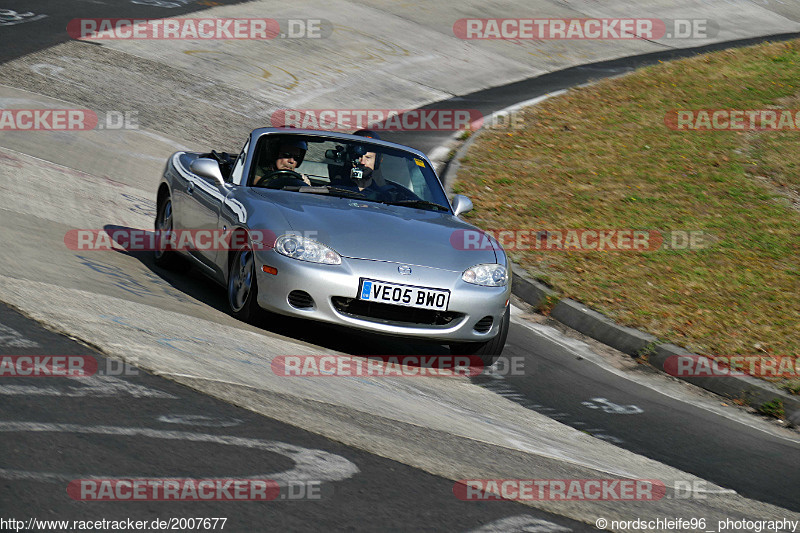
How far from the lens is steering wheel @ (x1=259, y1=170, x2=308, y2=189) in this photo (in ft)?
26.4

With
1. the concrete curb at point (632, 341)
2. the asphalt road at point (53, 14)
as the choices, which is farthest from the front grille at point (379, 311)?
the asphalt road at point (53, 14)

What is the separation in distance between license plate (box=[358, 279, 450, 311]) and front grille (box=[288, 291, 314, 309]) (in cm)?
33

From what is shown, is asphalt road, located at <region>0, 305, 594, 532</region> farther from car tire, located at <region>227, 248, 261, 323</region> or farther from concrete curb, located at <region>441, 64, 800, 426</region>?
concrete curb, located at <region>441, 64, 800, 426</region>

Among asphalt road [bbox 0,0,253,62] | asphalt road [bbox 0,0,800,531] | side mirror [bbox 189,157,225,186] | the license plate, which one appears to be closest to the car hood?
the license plate

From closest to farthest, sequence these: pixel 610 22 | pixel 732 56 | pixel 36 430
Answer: pixel 36 430, pixel 732 56, pixel 610 22

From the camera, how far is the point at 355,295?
6762 millimetres

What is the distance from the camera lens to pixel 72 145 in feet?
44.4

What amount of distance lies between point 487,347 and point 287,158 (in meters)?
2.23

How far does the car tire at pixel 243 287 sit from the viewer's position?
23.2 ft

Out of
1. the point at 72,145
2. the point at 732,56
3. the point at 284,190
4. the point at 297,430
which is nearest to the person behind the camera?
the point at 297,430

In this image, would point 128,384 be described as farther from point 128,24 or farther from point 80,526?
point 128,24

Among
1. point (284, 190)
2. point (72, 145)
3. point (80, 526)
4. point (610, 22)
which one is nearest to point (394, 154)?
point (284, 190)

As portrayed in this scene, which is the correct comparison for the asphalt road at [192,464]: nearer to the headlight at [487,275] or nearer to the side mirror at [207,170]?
the headlight at [487,275]

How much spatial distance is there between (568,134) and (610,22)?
1348 cm
